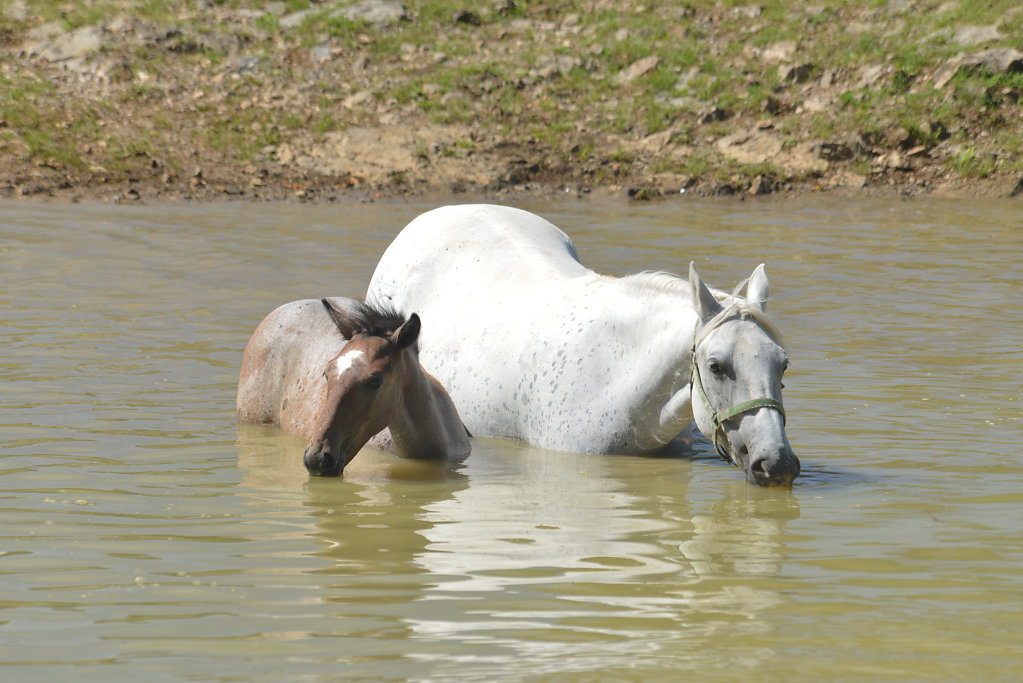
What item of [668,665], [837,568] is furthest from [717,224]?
[668,665]

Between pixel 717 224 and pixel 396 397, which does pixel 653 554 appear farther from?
pixel 717 224

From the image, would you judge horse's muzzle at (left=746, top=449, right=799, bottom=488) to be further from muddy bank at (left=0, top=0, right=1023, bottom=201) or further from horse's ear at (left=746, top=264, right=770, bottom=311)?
→ muddy bank at (left=0, top=0, right=1023, bottom=201)

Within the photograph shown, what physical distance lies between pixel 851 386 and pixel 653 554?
372cm

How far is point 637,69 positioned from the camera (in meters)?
19.7

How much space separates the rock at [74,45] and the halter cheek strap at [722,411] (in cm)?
1611

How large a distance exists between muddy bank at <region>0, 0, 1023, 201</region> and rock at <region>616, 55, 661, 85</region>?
1.2 inches

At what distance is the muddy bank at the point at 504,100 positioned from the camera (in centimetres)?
1742

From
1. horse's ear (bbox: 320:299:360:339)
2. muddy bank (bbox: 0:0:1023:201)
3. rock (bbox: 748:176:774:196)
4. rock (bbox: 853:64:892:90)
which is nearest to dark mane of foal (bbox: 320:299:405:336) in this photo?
horse's ear (bbox: 320:299:360:339)

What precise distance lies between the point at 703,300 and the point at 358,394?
5.39 feet

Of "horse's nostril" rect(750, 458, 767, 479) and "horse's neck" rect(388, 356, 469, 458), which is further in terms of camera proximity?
"horse's neck" rect(388, 356, 469, 458)

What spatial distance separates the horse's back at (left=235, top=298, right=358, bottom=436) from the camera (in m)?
7.19

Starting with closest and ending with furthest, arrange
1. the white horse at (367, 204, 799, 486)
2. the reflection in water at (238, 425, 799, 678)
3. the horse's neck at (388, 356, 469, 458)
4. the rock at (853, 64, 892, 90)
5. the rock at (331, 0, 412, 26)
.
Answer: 1. the reflection in water at (238, 425, 799, 678)
2. the white horse at (367, 204, 799, 486)
3. the horse's neck at (388, 356, 469, 458)
4. the rock at (853, 64, 892, 90)
5. the rock at (331, 0, 412, 26)

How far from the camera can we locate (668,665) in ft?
11.9

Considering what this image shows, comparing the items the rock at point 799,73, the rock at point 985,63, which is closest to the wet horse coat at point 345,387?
the rock at point 799,73
